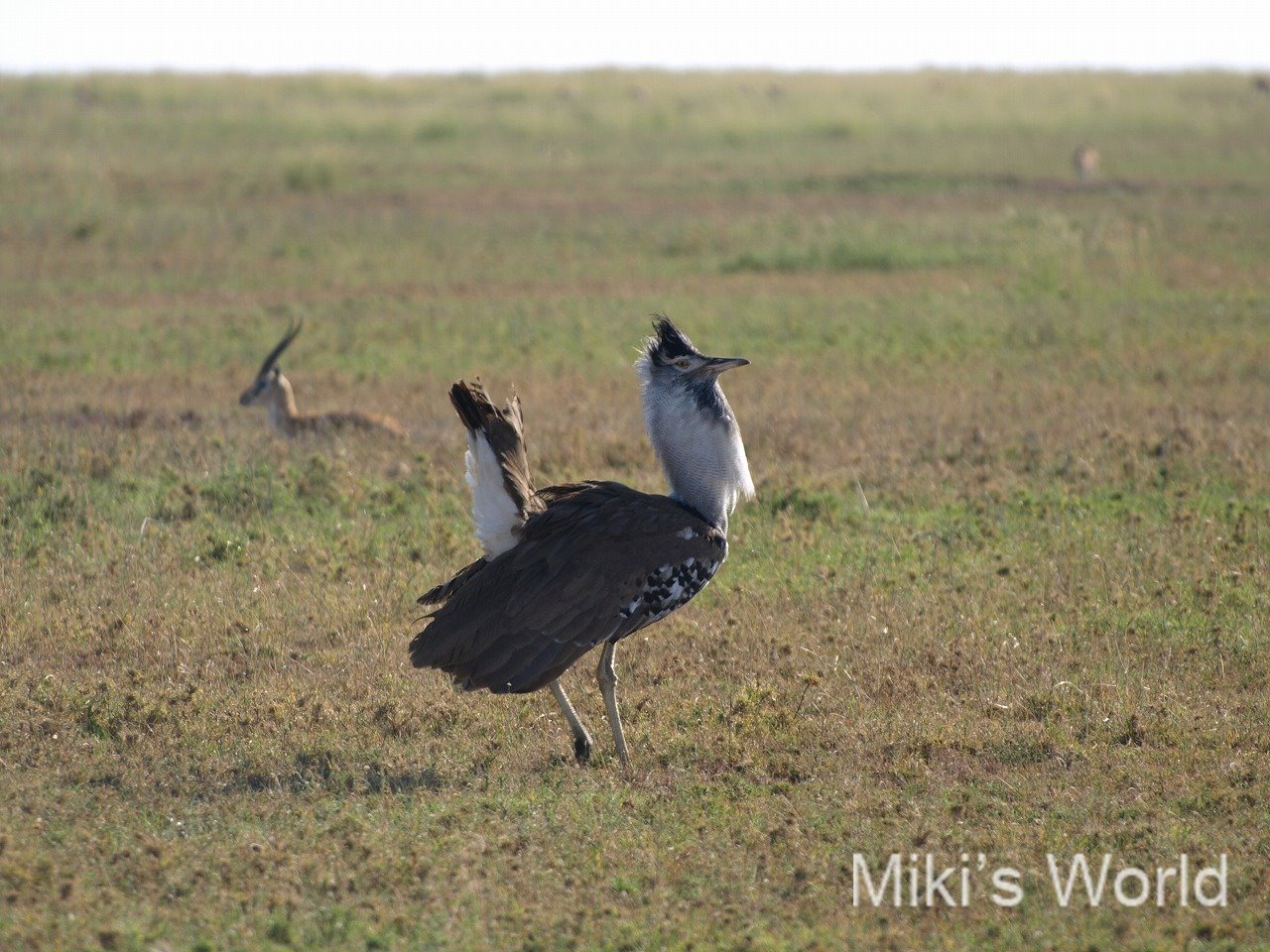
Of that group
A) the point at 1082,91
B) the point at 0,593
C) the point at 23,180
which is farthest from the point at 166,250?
the point at 1082,91

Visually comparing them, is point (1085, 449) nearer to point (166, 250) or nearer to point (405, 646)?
point (405, 646)

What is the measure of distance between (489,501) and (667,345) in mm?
850

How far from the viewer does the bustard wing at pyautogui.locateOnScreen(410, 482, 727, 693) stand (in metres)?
5.10

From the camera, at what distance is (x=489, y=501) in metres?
5.38

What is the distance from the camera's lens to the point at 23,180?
79.4 feet

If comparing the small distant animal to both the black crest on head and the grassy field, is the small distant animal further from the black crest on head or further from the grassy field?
the black crest on head

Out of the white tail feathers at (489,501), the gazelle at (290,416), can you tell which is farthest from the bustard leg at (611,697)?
the gazelle at (290,416)

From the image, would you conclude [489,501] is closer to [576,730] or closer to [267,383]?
[576,730]

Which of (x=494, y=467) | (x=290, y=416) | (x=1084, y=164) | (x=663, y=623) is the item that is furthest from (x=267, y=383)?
(x=1084, y=164)

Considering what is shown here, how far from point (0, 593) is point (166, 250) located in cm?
1298

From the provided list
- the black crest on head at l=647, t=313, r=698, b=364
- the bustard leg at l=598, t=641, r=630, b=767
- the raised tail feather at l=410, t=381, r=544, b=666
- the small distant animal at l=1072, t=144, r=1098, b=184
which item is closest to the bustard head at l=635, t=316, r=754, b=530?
the black crest on head at l=647, t=313, r=698, b=364

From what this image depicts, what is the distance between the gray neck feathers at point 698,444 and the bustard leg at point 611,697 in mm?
600

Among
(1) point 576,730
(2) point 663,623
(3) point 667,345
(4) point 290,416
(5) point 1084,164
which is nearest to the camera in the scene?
(1) point 576,730

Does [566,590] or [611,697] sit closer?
[566,590]
